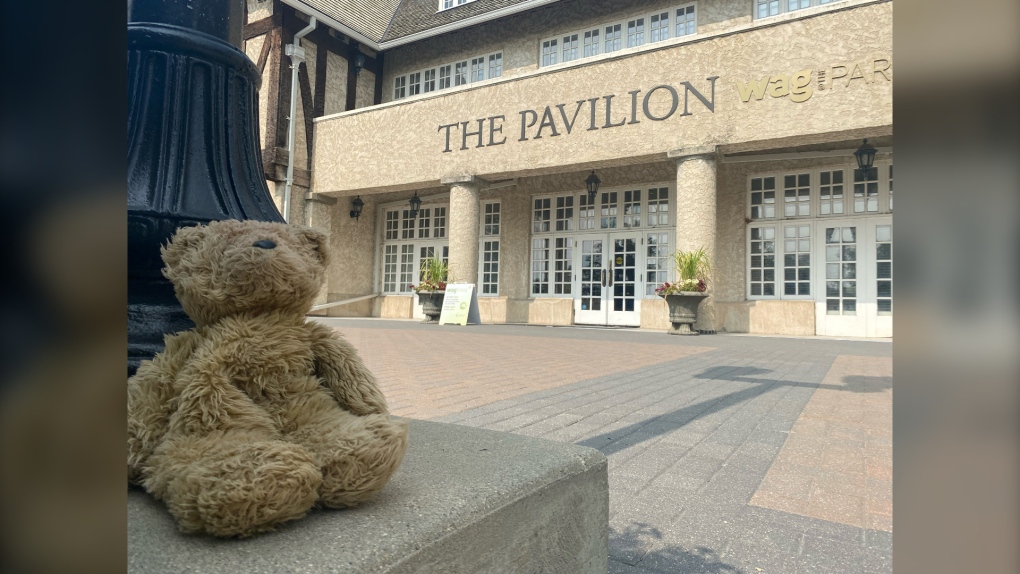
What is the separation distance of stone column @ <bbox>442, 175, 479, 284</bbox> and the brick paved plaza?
6.91 metres

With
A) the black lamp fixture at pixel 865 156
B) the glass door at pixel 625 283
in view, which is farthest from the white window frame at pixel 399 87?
the black lamp fixture at pixel 865 156

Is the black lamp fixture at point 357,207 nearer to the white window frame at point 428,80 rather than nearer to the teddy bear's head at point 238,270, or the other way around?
the white window frame at point 428,80

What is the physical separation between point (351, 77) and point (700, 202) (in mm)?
11015

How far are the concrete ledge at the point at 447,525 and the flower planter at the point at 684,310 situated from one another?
31.8 feet

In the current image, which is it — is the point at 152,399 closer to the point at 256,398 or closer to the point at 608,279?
the point at 256,398

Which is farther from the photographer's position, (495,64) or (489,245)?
(495,64)

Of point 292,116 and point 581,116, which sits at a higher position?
point 292,116

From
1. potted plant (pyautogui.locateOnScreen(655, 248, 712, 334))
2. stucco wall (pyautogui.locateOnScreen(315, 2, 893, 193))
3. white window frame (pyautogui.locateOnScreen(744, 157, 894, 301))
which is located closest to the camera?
stucco wall (pyautogui.locateOnScreen(315, 2, 893, 193))

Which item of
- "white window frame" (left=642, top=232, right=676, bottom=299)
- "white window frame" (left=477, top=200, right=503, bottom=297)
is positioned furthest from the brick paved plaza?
"white window frame" (left=477, top=200, right=503, bottom=297)

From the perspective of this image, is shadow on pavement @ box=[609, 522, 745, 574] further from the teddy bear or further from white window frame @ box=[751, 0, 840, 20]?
white window frame @ box=[751, 0, 840, 20]

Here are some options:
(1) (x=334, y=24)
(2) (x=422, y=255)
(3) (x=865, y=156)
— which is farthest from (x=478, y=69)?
(3) (x=865, y=156)

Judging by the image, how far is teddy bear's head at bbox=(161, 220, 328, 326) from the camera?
1006mm

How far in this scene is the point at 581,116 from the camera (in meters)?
12.1
